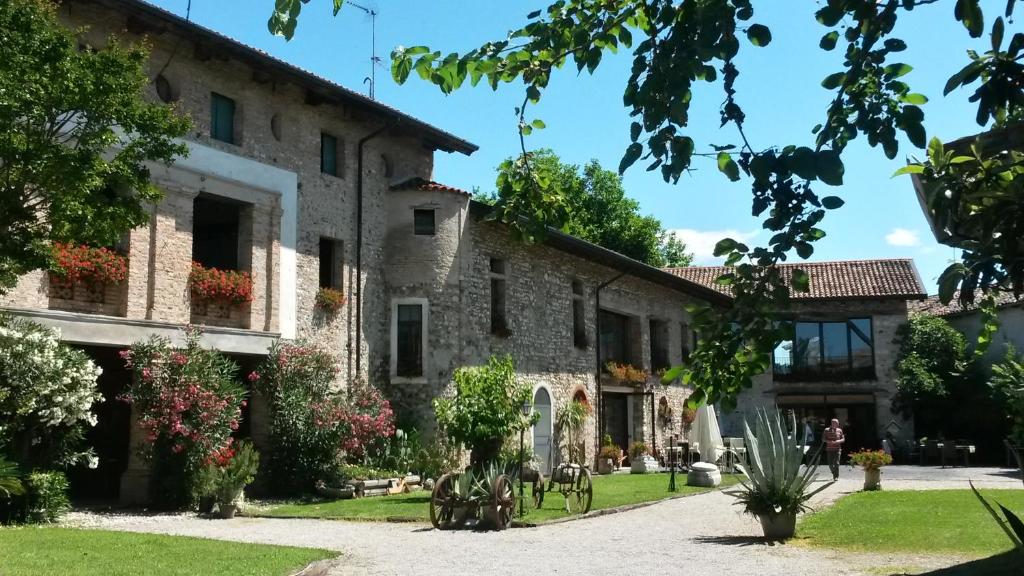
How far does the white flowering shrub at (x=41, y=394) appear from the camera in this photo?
1141 centimetres

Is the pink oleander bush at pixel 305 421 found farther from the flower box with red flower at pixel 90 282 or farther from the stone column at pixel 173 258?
the flower box with red flower at pixel 90 282

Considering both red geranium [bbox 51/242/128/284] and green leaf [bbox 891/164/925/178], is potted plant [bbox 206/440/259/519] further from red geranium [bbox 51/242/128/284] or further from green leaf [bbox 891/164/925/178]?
green leaf [bbox 891/164/925/178]

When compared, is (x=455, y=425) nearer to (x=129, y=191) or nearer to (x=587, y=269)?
(x=129, y=191)

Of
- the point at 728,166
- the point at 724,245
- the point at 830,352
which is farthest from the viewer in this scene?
the point at 830,352

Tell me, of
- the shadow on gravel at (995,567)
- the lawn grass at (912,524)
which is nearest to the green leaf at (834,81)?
the shadow on gravel at (995,567)

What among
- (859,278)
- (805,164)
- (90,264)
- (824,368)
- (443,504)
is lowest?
(443,504)

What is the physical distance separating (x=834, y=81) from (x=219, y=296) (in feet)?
43.9

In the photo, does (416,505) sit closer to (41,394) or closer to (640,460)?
(41,394)

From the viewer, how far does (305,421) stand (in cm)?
1584

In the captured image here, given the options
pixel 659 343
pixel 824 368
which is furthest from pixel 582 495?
pixel 824 368

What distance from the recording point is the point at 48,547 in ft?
29.6

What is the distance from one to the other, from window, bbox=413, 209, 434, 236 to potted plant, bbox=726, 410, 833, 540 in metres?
10.2

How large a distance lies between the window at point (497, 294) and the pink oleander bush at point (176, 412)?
7922 mm

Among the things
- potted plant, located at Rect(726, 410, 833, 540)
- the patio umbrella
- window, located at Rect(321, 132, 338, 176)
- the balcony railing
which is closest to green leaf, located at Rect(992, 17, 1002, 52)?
potted plant, located at Rect(726, 410, 833, 540)
